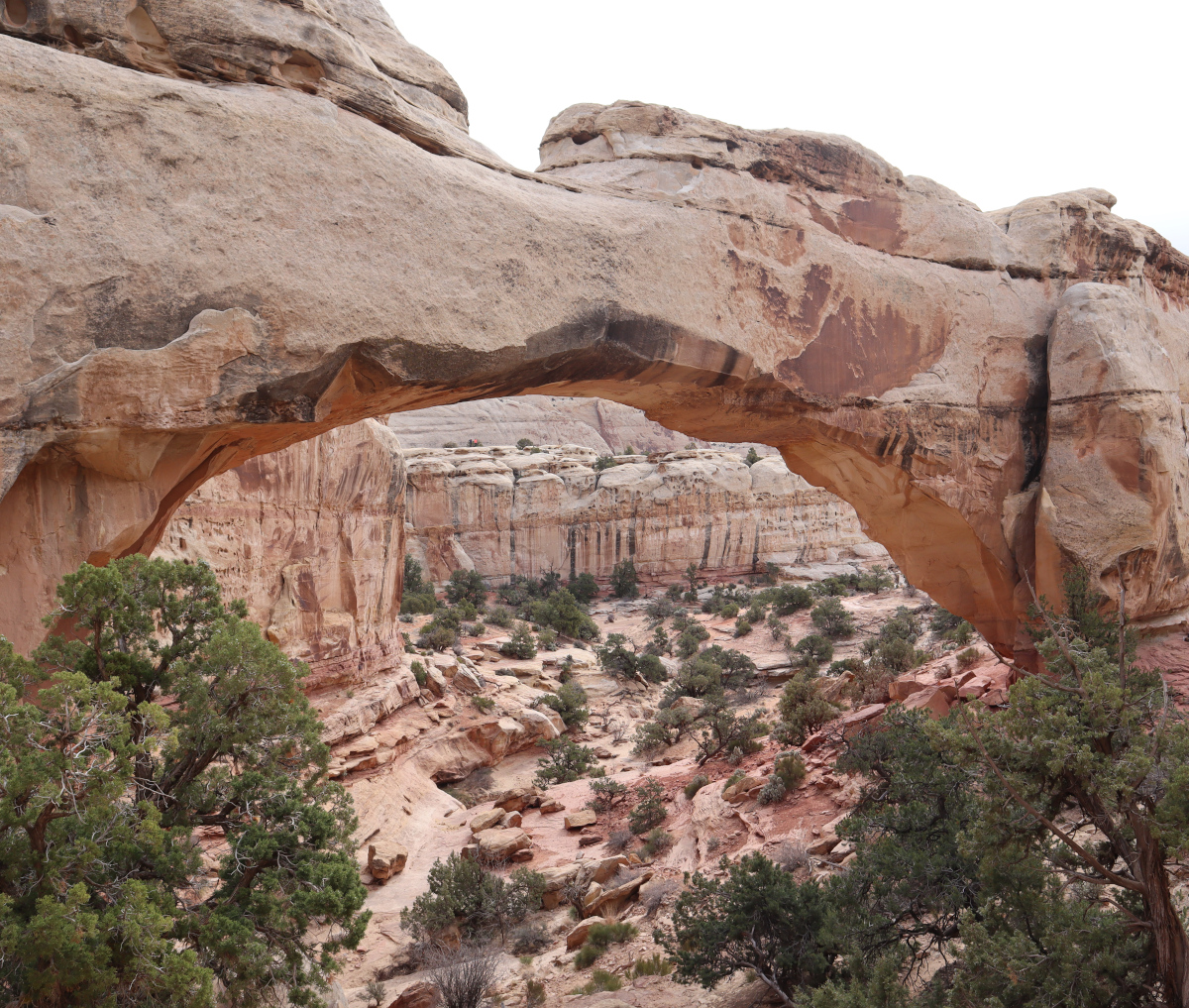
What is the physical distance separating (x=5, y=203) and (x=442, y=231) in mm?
2679

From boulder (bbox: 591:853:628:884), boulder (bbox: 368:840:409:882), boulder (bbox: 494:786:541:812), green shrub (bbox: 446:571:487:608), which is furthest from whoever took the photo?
green shrub (bbox: 446:571:487:608)

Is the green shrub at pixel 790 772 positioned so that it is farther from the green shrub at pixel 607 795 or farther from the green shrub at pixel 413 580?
the green shrub at pixel 413 580

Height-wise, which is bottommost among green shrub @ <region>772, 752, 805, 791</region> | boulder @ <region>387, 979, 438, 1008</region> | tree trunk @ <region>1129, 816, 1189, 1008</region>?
boulder @ <region>387, 979, 438, 1008</region>

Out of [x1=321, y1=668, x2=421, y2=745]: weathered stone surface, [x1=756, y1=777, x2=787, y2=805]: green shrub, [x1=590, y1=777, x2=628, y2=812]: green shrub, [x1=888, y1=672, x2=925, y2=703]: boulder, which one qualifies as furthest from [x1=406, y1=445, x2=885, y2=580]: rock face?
[x1=756, y1=777, x2=787, y2=805]: green shrub

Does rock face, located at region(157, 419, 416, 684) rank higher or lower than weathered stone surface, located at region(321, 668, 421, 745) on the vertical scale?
higher

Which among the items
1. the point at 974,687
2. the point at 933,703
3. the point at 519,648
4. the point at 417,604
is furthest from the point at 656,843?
the point at 417,604

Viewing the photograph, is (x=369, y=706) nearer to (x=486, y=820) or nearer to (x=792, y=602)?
(x=486, y=820)

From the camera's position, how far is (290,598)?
1391 cm

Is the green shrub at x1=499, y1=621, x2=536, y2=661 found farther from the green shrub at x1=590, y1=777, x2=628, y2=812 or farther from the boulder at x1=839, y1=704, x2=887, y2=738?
the boulder at x1=839, y1=704, x2=887, y2=738

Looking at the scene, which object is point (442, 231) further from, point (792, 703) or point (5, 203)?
point (792, 703)

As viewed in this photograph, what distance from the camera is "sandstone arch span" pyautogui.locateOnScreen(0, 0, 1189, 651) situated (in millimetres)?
4699

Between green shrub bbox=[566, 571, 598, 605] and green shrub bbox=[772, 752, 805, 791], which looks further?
green shrub bbox=[566, 571, 598, 605]

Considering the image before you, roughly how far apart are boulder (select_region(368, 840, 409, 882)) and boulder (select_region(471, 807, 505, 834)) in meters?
1.17

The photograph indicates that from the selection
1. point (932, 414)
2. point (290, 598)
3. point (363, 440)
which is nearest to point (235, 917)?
point (932, 414)
